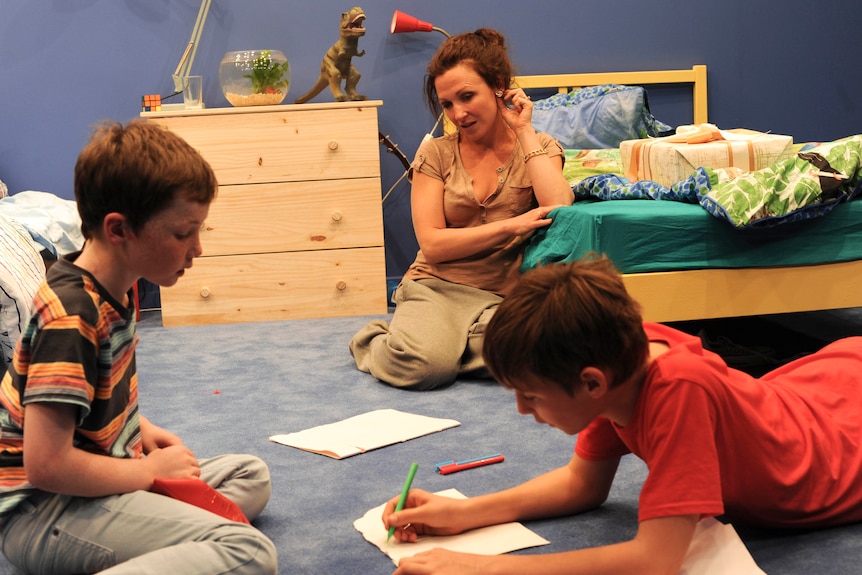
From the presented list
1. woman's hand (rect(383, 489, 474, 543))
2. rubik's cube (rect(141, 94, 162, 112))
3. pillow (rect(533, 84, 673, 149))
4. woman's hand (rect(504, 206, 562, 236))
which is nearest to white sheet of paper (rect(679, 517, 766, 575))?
woman's hand (rect(383, 489, 474, 543))

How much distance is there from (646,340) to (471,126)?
1275 mm

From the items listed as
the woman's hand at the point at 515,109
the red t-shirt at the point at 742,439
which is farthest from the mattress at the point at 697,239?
the red t-shirt at the point at 742,439

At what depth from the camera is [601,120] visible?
305cm

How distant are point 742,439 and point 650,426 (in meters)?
0.16

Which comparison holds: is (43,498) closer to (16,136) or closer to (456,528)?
(456,528)

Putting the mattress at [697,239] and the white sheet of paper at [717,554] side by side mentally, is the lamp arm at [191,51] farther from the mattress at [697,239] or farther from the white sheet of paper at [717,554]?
the white sheet of paper at [717,554]

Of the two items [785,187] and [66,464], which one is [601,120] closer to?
[785,187]

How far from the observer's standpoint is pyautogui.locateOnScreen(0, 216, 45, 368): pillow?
87.3 inches

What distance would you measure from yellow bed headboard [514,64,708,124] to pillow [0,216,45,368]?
187 cm

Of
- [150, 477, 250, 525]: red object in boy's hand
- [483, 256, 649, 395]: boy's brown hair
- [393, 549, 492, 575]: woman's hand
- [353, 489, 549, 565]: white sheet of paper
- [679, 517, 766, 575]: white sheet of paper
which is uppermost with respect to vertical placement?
[483, 256, 649, 395]: boy's brown hair

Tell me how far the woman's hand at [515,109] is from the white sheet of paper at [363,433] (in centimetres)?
80

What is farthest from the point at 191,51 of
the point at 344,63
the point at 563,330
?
the point at 563,330

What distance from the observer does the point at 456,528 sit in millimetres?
1261

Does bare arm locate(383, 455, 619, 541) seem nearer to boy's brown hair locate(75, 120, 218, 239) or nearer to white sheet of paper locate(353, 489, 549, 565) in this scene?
white sheet of paper locate(353, 489, 549, 565)
